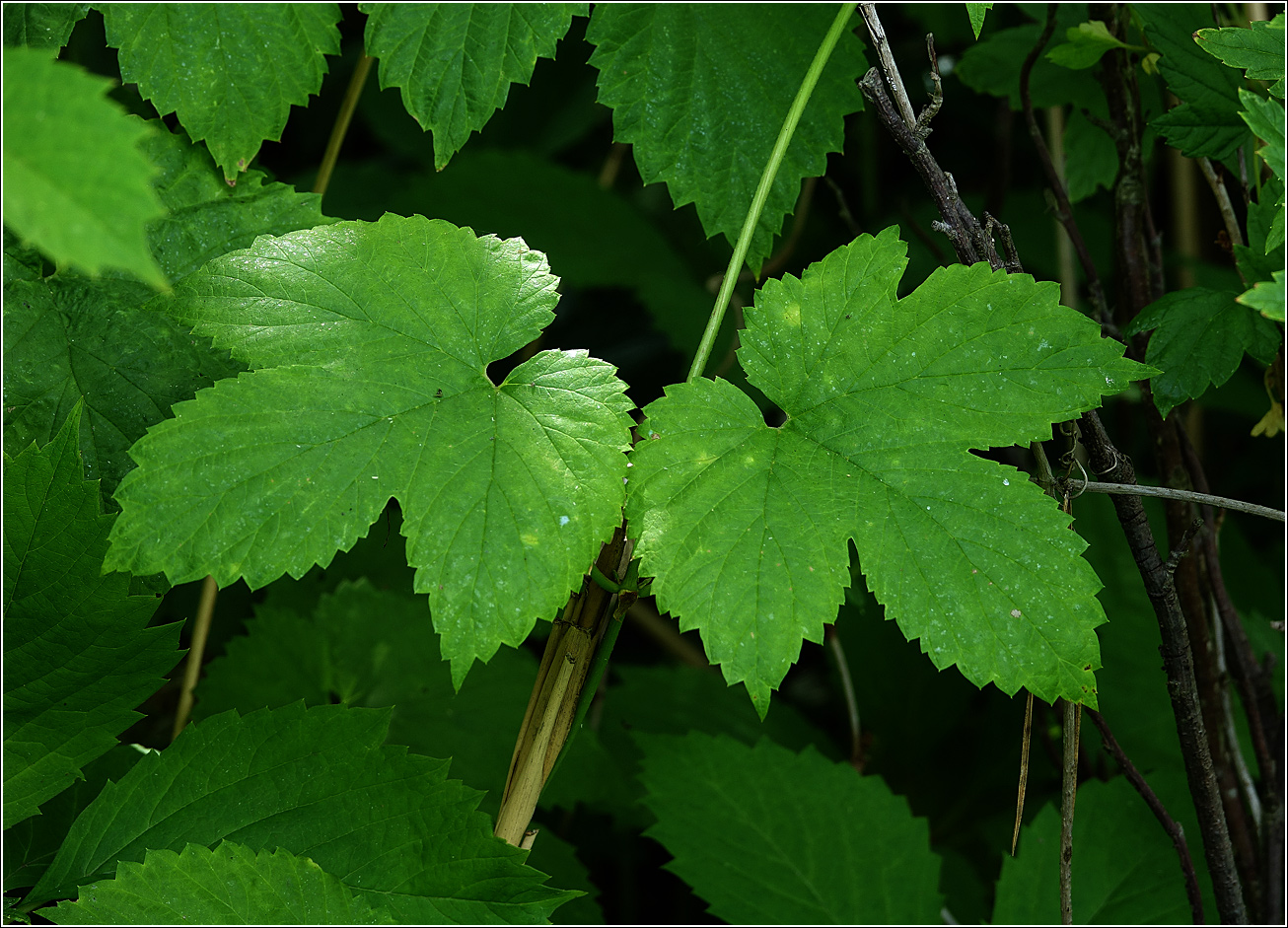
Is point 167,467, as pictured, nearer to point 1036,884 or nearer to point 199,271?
point 199,271

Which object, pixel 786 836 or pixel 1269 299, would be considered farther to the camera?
pixel 786 836

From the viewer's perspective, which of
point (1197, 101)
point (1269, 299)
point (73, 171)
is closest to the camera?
point (73, 171)

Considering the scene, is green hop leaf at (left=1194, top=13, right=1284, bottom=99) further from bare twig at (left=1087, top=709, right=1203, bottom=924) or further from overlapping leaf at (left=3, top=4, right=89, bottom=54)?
overlapping leaf at (left=3, top=4, right=89, bottom=54)

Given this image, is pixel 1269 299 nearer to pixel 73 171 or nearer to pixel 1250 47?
pixel 1250 47

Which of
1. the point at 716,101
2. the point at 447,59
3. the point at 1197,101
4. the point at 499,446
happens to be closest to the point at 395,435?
the point at 499,446

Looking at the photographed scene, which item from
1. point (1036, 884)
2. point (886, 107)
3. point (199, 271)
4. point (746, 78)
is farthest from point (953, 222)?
point (1036, 884)

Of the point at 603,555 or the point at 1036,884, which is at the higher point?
the point at 603,555
